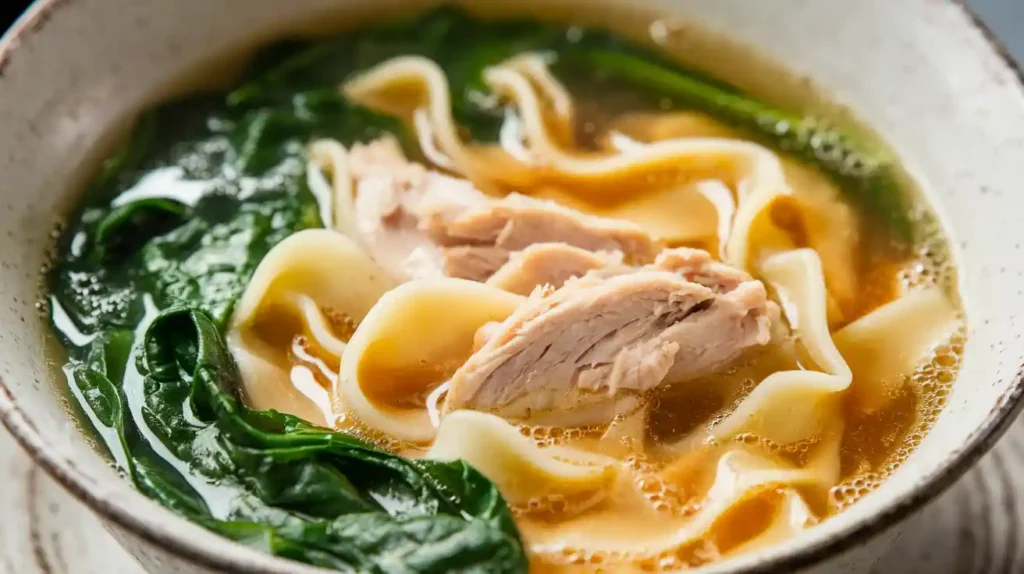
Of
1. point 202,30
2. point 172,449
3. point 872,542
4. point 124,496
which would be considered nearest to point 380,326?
point 172,449

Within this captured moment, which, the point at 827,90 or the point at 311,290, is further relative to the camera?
the point at 827,90

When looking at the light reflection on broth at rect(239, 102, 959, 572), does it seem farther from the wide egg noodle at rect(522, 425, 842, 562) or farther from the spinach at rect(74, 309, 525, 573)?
the spinach at rect(74, 309, 525, 573)

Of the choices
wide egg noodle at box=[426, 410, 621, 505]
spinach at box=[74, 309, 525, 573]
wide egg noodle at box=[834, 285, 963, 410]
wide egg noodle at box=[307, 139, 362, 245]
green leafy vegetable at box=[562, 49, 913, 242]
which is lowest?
spinach at box=[74, 309, 525, 573]

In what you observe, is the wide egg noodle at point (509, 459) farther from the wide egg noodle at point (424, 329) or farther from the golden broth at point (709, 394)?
the wide egg noodle at point (424, 329)

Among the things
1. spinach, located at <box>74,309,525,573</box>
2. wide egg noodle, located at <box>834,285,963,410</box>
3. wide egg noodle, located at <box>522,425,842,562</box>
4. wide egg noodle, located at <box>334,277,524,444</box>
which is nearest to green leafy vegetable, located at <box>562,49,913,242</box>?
wide egg noodle, located at <box>834,285,963,410</box>

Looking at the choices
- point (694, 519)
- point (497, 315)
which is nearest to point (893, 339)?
point (694, 519)

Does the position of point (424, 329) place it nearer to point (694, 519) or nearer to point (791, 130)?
point (694, 519)

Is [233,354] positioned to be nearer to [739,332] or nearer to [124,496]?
[124,496]

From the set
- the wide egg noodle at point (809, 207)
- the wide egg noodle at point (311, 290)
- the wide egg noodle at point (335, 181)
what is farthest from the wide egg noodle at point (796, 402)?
the wide egg noodle at point (335, 181)
